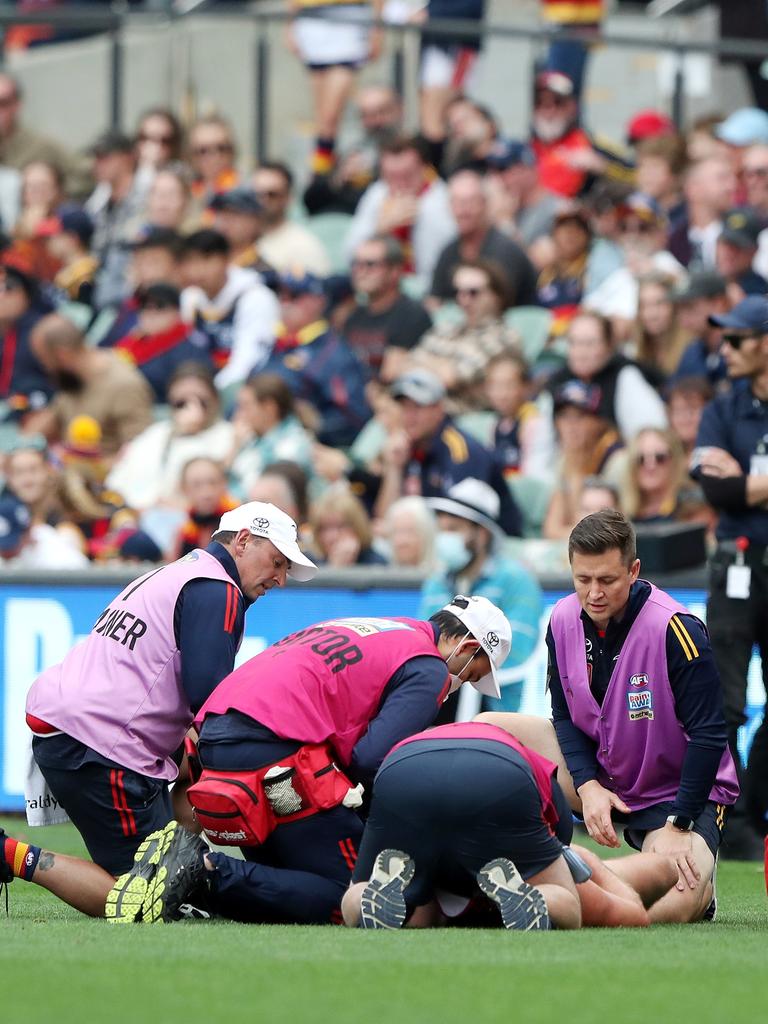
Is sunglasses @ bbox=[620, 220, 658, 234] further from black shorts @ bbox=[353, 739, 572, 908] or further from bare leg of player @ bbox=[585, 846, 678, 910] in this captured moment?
black shorts @ bbox=[353, 739, 572, 908]

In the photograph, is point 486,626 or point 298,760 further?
point 486,626

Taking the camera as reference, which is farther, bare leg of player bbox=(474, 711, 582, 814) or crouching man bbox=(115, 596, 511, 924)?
bare leg of player bbox=(474, 711, 582, 814)

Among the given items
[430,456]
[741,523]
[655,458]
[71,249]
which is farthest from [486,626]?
[71,249]

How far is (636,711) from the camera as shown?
280 inches

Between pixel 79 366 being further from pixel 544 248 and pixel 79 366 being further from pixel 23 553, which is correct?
pixel 544 248

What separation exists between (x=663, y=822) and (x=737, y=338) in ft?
8.96

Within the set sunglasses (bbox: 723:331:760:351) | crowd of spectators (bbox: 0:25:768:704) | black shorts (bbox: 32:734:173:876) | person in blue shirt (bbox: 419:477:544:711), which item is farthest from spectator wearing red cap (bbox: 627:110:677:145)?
black shorts (bbox: 32:734:173:876)

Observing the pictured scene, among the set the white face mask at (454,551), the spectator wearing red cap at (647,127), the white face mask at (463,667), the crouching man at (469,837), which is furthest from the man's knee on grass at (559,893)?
the spectator wearing red cap at (647,127)

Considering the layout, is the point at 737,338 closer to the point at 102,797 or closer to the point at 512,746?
the point at 512,746

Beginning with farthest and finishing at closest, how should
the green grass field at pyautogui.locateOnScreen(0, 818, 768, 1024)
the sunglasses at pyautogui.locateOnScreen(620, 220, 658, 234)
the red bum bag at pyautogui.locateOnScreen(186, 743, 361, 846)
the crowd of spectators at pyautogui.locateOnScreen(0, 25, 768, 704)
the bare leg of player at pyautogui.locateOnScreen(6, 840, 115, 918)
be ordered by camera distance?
the sunglasses at pyautogui.locateOnScreen(620, 220, 658, 234) < the crowd of spectators at pyautogui.locateOnScreen(0, 25, 768, 704) < the bare leg of player at pyautogui.locateOnScreen(6, 840, 115, 918) < the red bum bag at pyautogui.locateOnScreen(186, 743, 361, 846) < the green grass field at pyautogui.locateOnScreen(0, 818, 768, 1024)

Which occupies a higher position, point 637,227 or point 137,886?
point 637,227

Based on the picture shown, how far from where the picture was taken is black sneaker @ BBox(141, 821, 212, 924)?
6.60m

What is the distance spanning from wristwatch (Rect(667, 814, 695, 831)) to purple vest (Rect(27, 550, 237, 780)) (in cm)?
171

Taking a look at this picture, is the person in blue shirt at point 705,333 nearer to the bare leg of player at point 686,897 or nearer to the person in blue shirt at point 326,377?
the person in blue shirt at point 326,377
